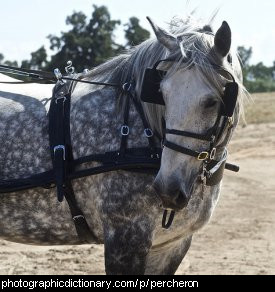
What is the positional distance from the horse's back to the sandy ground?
7.59 ft

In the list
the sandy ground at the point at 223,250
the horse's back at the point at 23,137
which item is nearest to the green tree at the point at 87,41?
the sandy ground at the point at 223,250

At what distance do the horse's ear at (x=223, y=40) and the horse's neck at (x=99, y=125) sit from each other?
669mm

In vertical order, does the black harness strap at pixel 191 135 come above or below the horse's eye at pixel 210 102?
below

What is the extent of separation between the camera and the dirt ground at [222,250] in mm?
6074

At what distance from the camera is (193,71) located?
3.16 meters

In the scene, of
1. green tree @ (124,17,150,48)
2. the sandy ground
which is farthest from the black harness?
green tree @ (124,17,150,48)

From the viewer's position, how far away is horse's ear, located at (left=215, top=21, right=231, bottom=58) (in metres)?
3.14

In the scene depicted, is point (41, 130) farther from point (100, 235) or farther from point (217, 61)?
point (217, 61)

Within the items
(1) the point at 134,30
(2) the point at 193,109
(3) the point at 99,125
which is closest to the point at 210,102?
(2) the point at 193,109

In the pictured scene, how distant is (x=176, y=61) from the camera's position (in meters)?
3.22

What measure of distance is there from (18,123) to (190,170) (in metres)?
1.28

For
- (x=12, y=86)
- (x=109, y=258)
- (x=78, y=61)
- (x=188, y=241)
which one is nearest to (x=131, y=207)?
(x=109, y=258)

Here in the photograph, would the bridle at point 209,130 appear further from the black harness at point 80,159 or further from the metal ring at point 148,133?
the metal ring at point 148,133

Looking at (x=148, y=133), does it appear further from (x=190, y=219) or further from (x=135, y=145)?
(x=190, y=219)
